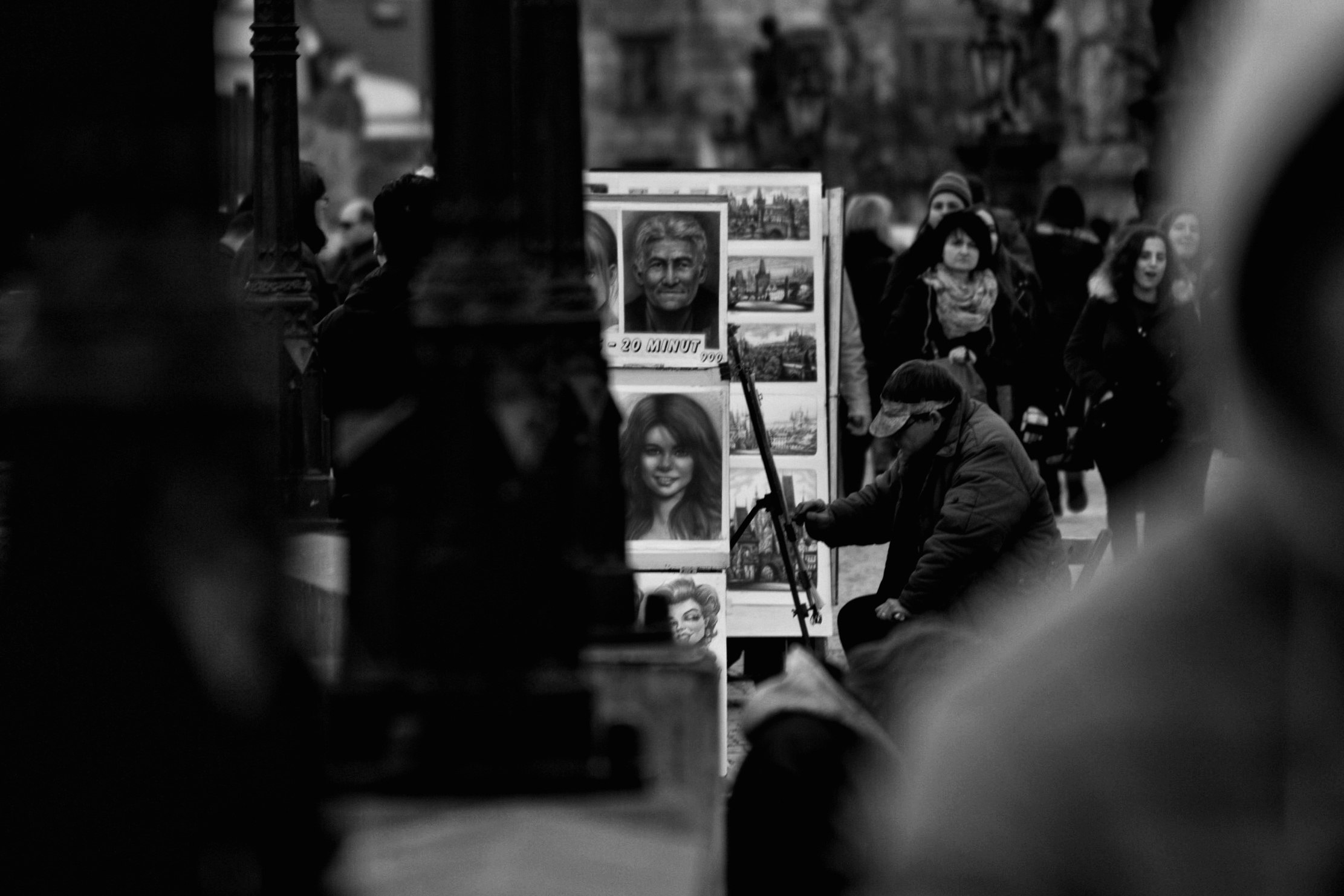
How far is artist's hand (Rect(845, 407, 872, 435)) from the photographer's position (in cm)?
1061

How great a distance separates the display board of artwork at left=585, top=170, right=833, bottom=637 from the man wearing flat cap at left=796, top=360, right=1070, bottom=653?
0.50 m

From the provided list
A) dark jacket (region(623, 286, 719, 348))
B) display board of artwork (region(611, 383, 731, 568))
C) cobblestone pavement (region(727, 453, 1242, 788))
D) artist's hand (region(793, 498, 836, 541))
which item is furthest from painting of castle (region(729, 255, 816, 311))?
cobblestone pavement (region(727, 453, 1242, 788))

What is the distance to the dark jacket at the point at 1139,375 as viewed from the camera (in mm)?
11008

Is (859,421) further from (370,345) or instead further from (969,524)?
(370,345)

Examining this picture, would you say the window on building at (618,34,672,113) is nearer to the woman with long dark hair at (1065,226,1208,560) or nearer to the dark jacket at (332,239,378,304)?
the dark jacket at (332,239,378,304)

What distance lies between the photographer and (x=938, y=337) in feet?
36.2

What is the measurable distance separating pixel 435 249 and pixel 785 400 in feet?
18.2

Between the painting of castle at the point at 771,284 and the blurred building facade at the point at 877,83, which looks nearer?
the painting of castle at the point at 771,284

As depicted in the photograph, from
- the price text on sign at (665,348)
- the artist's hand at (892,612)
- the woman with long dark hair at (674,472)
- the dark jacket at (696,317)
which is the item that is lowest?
the artist's hand at (892,612)

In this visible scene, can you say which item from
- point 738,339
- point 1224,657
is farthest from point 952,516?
point 1224,657

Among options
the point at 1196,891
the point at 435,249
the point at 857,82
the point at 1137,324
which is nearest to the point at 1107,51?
the point at 857,82

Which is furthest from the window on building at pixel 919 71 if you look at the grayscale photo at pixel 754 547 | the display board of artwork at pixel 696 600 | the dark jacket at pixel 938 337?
the display board of artwork at pixel 696 600

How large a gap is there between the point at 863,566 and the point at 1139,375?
2459 millimetres

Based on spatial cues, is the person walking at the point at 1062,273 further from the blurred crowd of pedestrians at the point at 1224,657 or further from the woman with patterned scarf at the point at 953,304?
the blurred crowd of pedestrians at the point at 1224,657
